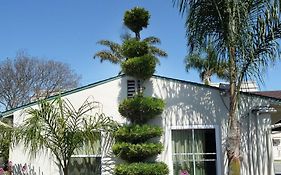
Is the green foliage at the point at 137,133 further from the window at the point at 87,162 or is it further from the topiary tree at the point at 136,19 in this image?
the topiary tree at the point at 136,19

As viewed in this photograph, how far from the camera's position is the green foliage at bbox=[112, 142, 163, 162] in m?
12.0

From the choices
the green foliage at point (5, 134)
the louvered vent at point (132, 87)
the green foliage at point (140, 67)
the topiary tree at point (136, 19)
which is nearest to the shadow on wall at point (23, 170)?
the green foliage at point (5, 134)

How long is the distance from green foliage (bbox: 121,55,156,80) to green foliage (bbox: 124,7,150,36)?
4.83 feet

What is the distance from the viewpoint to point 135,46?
12953 millimetres

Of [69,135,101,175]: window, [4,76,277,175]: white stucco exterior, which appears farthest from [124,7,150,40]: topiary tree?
[69,135,101,175]: window

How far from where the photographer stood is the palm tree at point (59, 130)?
38.7 feet

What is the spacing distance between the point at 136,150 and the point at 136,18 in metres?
4.39

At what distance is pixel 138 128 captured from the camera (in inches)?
479

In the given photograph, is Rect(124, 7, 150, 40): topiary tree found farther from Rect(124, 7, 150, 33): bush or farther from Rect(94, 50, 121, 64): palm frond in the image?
Rect(94, 50, 121, 64): palm frond

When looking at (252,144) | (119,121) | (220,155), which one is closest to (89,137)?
(119,121)

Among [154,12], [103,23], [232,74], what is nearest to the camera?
[232,74]

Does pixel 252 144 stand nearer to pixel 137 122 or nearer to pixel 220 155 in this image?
pixel 220 155

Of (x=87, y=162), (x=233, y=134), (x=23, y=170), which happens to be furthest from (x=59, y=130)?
(x=233, y=134)

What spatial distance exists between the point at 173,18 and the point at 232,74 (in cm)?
230
